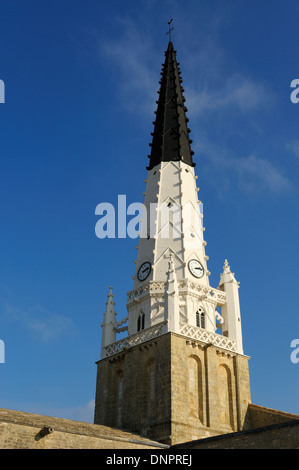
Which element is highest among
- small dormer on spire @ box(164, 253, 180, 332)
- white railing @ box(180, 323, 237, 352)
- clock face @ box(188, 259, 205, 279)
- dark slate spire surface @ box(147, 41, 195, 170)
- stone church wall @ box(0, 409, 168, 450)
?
dark slate spire surface @ box(147, 41, 195, 170)

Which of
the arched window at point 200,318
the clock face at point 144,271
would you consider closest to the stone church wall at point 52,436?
the arched window at point 200,318

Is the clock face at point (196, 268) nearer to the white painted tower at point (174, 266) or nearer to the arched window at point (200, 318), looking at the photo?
the white painted tower at point (174, 266)

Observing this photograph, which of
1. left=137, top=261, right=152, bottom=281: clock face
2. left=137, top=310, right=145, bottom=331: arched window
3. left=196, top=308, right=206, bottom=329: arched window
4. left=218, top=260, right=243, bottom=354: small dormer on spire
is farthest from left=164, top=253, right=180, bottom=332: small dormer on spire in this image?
left=218, top=260, right=243, bottom=354: small dormer on spire

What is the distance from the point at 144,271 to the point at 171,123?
1118cm

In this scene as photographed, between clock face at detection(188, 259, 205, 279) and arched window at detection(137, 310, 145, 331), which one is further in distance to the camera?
clock face at detection(188, 259, 205, 279)

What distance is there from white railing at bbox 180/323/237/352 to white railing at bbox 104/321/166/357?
4.37ft

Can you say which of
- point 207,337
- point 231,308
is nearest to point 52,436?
point 207,337

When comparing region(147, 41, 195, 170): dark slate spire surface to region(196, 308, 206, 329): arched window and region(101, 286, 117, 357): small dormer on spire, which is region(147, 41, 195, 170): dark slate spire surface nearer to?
region(101, 286, 117, 357): small dormer on spire

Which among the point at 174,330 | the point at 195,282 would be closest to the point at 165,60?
the point at 195,282

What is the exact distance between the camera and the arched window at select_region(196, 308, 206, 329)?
1295 inches

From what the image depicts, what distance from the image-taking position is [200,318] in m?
33.1

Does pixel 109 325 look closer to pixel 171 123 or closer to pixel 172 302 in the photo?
pixel 172 302
